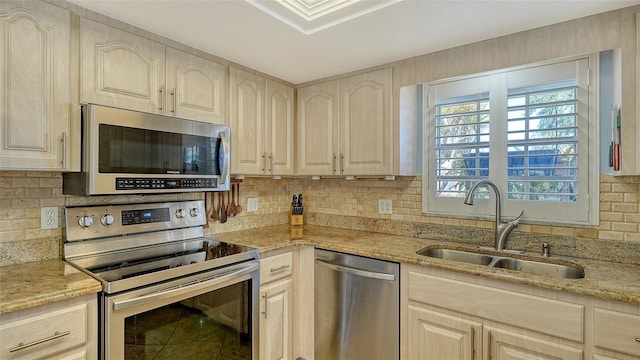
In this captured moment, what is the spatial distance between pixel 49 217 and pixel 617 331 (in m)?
2.51

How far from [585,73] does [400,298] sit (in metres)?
1.56

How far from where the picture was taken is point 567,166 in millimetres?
1801

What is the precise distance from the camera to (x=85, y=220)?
5.51 feet

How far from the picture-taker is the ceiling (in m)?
1.50

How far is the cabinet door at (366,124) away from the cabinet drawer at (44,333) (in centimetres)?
171

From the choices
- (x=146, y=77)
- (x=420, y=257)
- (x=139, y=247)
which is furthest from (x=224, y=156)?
(x=420, y=257)

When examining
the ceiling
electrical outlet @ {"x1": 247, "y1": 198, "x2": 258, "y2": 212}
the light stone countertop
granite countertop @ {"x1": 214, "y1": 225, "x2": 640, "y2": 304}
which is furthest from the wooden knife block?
the ceiling

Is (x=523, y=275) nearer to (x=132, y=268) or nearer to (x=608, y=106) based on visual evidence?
(x=608, y=106)

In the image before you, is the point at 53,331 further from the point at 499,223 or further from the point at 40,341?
the point at 499,223

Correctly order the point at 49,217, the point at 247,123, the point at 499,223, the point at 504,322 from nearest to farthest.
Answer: the point at 504,322, the point at 49,217, the point at 499,223, the point at 247,123

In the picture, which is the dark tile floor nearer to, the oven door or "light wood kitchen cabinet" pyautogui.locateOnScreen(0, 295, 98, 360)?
the oven door

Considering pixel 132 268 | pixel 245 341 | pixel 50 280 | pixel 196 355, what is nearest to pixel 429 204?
pixel 245 341

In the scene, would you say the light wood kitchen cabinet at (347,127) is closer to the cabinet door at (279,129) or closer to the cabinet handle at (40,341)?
the cabinet door at (279,129)

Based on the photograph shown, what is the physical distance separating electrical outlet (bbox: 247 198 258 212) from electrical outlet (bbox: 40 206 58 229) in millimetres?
1217
